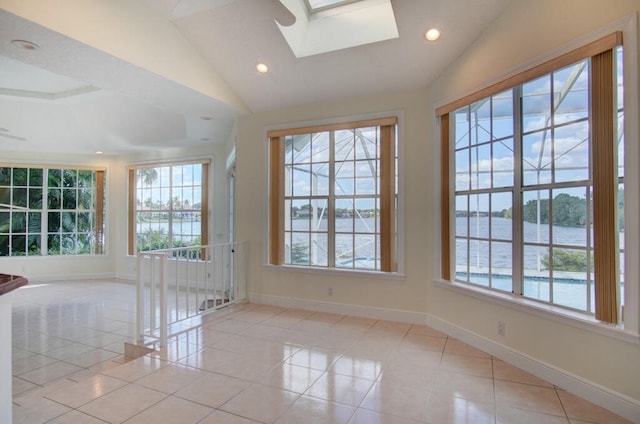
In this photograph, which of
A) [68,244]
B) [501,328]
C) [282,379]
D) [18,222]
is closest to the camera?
[282,379]

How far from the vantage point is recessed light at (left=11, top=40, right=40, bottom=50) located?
8.66 feet

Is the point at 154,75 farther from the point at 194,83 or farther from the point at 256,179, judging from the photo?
the point at 256,179

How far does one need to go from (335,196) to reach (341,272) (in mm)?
955

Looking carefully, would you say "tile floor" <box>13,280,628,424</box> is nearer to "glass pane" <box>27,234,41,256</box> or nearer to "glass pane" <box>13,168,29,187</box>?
"glass pane" <box>27,234,41,256</box>

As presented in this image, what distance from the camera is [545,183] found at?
2770 mm

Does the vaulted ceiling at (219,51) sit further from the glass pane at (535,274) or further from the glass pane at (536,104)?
the glass pane at (535,274)

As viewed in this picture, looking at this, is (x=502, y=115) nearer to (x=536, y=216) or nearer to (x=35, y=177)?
(x=536, y=216)

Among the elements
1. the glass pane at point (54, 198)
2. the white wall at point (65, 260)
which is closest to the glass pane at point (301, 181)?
the white wall at point (65, 260)

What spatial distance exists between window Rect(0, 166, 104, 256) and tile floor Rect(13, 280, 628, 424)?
13.0 ft

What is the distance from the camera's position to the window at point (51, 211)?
7242 millimetres

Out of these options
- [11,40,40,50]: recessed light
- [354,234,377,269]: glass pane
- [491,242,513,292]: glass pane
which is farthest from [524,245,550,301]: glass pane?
[11,40,40,50]: recessed light

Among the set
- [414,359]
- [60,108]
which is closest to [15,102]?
[60,108]

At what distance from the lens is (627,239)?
2.15 m

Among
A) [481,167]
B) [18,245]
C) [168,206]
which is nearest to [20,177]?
[18,245]
